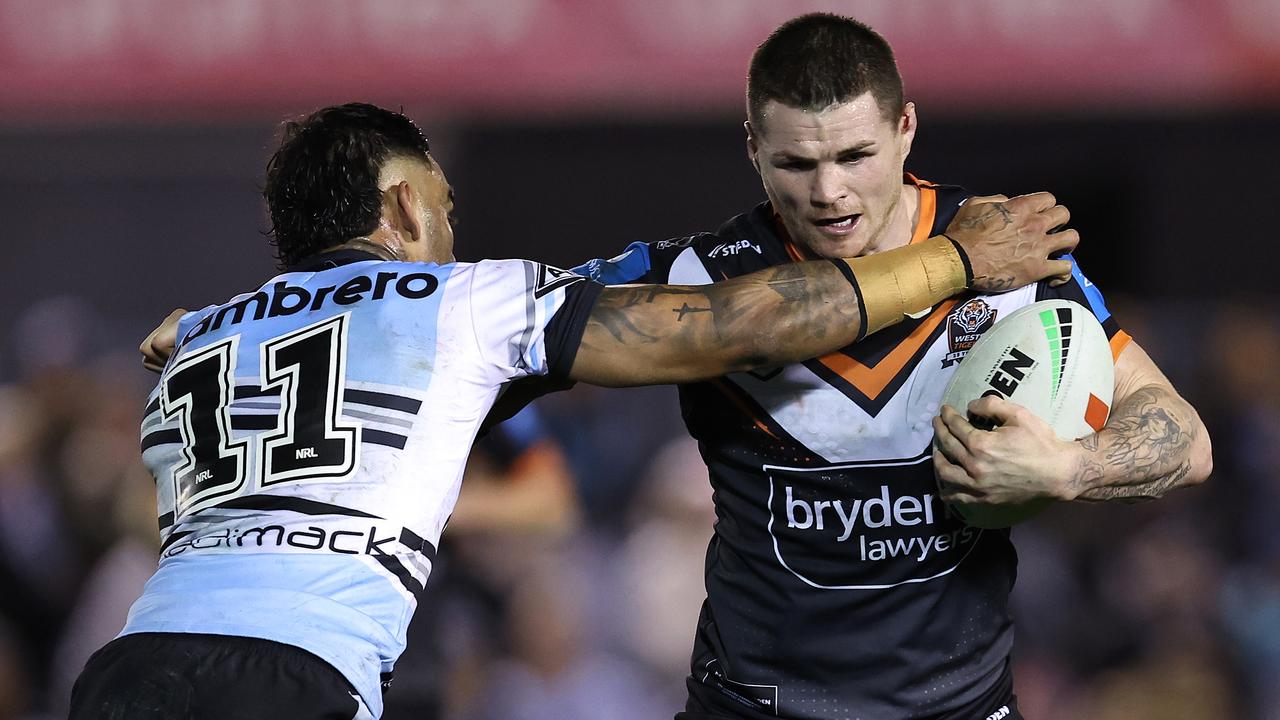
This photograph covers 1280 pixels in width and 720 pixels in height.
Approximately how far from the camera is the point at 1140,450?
3.19m

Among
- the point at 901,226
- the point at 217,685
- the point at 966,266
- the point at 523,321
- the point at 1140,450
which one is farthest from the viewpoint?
the point at 901,226

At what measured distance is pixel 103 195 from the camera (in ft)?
29.2

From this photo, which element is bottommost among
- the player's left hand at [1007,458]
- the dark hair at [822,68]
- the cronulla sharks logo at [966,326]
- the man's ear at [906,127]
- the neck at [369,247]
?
the player's left hand at [1007,458]

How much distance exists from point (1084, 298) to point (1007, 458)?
0.67 meters

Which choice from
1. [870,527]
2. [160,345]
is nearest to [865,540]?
[870,527]

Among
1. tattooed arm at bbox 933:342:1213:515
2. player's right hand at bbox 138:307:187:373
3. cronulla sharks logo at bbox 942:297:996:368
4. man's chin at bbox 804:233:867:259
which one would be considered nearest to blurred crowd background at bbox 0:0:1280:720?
player's right hand at bbox 138:307:187:373

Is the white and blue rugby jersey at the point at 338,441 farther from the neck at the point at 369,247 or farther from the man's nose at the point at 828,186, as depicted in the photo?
the man's nose at the point at 828,186

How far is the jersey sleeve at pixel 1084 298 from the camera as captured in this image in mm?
3484

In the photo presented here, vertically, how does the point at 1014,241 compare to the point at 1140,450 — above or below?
above

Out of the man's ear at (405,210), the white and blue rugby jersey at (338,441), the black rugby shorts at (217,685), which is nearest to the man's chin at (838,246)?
the white and blue rugby jersey at (338,441)

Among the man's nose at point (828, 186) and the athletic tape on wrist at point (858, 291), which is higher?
the man's nose at point (828, 186)

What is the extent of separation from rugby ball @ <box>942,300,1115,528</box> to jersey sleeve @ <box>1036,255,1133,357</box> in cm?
13

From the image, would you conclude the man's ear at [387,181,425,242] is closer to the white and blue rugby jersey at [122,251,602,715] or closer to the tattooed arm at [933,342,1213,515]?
the white and blue rugby jersey at [122,251,602,715]

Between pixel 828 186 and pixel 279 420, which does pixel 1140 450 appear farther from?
pixel 279 420
